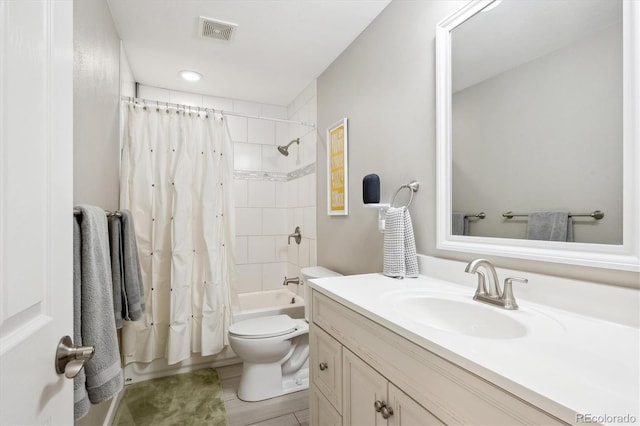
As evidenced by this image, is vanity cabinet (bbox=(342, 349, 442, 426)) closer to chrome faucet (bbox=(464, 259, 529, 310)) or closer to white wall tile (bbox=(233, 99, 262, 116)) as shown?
chrome faucet (bbox=(464, 259, 529, 310))

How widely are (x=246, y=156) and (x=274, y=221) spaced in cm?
72

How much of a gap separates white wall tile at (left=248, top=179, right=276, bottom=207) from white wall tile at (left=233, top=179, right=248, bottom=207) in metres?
0.05

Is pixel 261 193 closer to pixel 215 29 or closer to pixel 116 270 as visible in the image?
pixel 215 29

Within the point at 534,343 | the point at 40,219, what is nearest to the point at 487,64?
the point at 534,343

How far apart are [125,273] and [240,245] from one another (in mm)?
1544

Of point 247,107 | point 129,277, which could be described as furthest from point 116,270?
point 247,107

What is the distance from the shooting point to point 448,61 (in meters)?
1.24

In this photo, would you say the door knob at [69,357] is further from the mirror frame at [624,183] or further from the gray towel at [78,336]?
the mirror frame at [624,183]

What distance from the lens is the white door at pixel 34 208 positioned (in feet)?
1.33

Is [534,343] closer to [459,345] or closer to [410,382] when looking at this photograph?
[459,345]

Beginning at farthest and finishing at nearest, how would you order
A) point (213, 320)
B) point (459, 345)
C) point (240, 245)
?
point (240, 245) < point (213, 320) < point (459, 345)

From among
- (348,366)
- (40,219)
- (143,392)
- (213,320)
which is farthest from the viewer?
(213,320)

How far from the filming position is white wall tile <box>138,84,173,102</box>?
2.56 metres

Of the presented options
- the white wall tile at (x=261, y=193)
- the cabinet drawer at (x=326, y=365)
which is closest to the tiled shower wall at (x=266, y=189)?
the white wall tile at (x=261, y=193)
